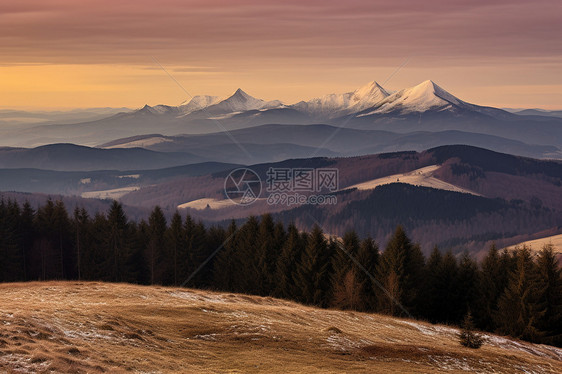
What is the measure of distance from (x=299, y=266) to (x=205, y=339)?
38712 mm

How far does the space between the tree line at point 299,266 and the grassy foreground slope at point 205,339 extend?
11.4m

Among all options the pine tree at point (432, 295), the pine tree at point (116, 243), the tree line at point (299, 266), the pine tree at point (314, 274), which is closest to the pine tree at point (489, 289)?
the tree line at point (299, 266)

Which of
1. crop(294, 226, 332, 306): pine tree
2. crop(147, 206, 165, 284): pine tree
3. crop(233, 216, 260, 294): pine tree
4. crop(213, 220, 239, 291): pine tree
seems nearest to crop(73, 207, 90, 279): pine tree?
crop(147, 206, 165, 284): pine tree

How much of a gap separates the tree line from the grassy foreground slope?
11408 mm

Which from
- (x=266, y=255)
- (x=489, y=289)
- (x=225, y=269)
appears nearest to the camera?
(x=489, y=289)

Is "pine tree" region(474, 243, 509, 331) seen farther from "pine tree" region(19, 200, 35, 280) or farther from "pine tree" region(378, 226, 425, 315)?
"pine tree" region(19, 200, 35, 280)

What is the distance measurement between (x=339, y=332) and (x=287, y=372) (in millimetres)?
12362

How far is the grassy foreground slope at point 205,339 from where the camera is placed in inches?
1085

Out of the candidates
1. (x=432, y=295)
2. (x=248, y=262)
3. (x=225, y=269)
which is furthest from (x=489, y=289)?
(x=225, y=269)

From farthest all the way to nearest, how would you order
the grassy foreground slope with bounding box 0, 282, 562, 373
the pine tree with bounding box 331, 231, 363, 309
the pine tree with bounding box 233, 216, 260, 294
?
the pine tree with bounding box 233, 216, 260, 294 < the pine tree with bounding box 331, 231, 363, 309 < the grassy foreground slope with bounding box 0, 282, 562, 373

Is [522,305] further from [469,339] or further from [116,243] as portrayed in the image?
[116,243]

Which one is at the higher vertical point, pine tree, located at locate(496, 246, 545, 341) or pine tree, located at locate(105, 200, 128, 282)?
pine tree, located at locate(105, 200, 128, 282)

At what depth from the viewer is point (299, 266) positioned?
7312 centimetres

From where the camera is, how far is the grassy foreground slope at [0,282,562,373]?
90.4 ft
